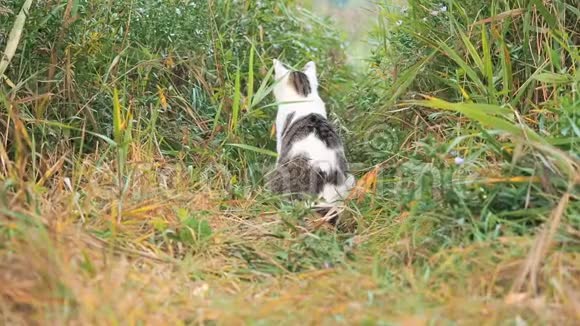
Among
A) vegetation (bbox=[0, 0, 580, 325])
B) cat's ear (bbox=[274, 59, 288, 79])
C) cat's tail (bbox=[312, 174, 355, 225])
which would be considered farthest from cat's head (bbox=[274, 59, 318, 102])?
cat's tail (bbox=[312, 174, 355, 225])

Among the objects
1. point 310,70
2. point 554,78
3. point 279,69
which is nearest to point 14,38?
point 279,69

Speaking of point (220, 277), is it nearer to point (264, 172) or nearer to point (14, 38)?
point (264, 172)

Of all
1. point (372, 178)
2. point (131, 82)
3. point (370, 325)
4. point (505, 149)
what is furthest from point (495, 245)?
point (131, 82)

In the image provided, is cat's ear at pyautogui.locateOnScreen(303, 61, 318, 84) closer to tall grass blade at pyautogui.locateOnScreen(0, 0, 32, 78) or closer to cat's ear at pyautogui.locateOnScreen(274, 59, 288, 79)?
cat's ear at pyautogui.locateOnScreen(274, 59, 288, 79)

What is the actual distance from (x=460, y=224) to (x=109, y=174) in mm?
1316

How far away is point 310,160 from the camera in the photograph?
11.2ft

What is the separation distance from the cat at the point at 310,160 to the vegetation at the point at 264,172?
113mm

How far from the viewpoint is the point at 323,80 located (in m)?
4.62

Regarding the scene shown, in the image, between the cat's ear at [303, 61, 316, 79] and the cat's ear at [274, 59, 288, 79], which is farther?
the cat's ear at [303, 61, 316, 79]

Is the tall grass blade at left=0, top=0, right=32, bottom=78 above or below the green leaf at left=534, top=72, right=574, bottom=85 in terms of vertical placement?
above

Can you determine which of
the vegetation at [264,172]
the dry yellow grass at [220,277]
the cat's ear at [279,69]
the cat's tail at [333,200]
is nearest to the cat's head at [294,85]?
the cat's ear at [279,69]

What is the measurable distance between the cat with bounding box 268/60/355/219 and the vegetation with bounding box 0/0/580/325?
0.37 feet

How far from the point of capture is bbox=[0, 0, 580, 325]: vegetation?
2.09 meters

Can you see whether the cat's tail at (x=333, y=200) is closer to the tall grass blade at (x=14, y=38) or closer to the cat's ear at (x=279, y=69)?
the cat's ear at (x=279, y=69)
